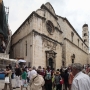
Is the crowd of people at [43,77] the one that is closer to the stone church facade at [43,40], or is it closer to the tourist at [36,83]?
the tourist at [36,83]

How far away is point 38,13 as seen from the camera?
960 inches

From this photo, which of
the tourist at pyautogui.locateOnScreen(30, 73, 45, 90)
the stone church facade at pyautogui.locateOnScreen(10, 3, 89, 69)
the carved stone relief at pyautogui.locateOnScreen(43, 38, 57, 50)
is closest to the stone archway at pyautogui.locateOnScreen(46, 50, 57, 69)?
the stone church facade at pyautogui.locateOnScreen(10, 3, 89, 69)

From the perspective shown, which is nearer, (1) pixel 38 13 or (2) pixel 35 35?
(2) pixel 35 35

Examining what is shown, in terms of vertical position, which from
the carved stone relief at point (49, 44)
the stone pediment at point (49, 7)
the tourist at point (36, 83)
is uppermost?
the stone pediment at point (49, 7)

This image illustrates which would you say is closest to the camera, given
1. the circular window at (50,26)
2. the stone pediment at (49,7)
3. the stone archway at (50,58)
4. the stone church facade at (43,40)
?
the stone church facade at (43,40)

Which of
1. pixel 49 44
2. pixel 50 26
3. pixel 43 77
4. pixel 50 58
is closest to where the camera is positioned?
pixel 43 77

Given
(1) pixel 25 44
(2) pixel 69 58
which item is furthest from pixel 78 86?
(2) pixel 69 58

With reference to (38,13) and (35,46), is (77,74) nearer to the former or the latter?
(35,46)

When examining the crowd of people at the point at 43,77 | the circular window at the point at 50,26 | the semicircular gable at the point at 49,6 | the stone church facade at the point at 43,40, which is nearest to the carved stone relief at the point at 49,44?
the stone church facade at the point at 43,40

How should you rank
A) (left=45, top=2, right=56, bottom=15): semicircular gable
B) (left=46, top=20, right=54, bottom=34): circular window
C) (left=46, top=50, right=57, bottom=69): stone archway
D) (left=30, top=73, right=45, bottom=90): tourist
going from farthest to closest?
(left=45, top=2, right=56, bottom=15): semicircular gable
(left=46, top=20, right=54, bottom=34): circular window
(left=46, top=50, right=57, bottom=69): stone archway
(left=30, top=73, right=45, bottom=90): tourist

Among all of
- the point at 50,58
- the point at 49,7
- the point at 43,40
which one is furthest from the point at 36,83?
the point at 49,7

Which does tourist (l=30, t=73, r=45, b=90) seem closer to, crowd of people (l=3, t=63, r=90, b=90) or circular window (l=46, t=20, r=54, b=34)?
crowd of people (l=3, t=63, r=90, b=90)

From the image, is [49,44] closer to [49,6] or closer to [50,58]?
[50,58]

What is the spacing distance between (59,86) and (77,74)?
307 inches
